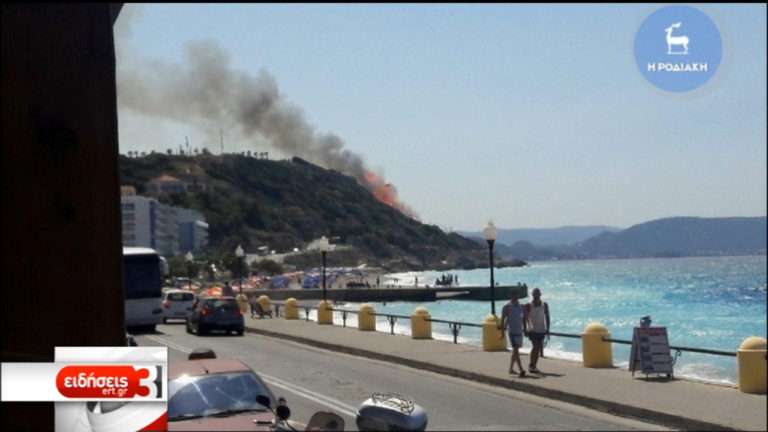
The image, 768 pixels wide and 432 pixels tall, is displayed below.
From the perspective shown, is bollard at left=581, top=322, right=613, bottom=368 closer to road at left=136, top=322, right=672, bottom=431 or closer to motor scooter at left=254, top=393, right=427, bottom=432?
road at left=136, top=322, right=672, bottom=431

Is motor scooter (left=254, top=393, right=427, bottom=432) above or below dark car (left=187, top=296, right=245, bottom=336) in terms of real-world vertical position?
above

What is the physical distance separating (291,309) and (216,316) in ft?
7.79

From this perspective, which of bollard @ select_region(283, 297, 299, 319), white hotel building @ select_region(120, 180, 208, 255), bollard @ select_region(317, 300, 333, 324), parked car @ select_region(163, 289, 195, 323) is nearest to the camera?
bollard @ select_region(317, 300, 333, 324)

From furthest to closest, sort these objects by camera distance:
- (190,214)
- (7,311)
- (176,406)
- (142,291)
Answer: (190,214) → (142,291) → (176,406) → (7,311)

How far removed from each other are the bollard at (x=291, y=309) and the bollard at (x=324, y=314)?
6.39 feet

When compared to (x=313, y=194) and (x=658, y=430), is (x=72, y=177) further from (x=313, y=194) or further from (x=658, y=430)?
(x=658, y=430)

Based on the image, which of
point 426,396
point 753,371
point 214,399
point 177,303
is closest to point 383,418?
point 214,399

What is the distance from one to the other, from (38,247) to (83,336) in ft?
0.61

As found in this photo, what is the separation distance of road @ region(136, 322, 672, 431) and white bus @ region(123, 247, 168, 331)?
10139mm

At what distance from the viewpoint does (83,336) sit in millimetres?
1854

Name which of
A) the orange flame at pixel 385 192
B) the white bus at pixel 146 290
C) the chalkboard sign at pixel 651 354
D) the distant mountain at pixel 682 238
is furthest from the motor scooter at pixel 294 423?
the distant mountain at pixel 682 238

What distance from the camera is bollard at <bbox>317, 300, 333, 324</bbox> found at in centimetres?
2528

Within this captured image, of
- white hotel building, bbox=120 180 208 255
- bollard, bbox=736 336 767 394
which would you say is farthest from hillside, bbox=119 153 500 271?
white hotel building, bbox=120 180 208 255

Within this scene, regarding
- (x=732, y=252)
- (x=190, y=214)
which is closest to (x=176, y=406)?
(x=190, y=214)
